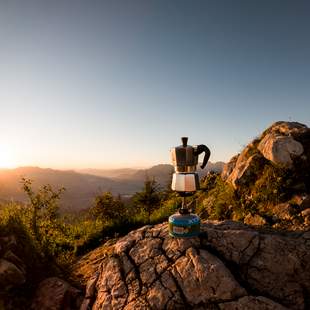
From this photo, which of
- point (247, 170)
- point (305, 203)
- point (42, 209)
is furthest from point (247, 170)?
point (42, 209)

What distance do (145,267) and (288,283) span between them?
1971 millimetres

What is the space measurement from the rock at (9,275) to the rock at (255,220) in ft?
19.0

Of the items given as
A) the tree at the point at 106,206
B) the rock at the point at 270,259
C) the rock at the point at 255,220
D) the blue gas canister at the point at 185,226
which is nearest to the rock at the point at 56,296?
the blue gas canister at the point at 185,226

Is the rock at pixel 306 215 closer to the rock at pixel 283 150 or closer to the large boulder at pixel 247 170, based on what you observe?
the rock at pixel 283 150

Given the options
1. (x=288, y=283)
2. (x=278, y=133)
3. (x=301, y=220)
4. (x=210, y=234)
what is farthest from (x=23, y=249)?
(x=278, y=133)

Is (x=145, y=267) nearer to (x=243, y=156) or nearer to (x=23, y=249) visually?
(x=23, y=249)

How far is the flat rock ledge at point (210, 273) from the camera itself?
3689 mm

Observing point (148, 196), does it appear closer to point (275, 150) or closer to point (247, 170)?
point (247, 170)

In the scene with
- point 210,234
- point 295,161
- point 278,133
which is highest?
point 278,133

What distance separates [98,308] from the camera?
13.8ft

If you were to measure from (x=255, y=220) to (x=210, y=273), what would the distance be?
4967 mm

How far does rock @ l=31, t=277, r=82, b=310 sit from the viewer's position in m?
4.82

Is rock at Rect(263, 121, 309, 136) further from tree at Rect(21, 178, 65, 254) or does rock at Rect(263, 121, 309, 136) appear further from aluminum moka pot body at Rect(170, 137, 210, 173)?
tree at Rect(21, 178, 65, 254)

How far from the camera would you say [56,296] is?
4934 mm
